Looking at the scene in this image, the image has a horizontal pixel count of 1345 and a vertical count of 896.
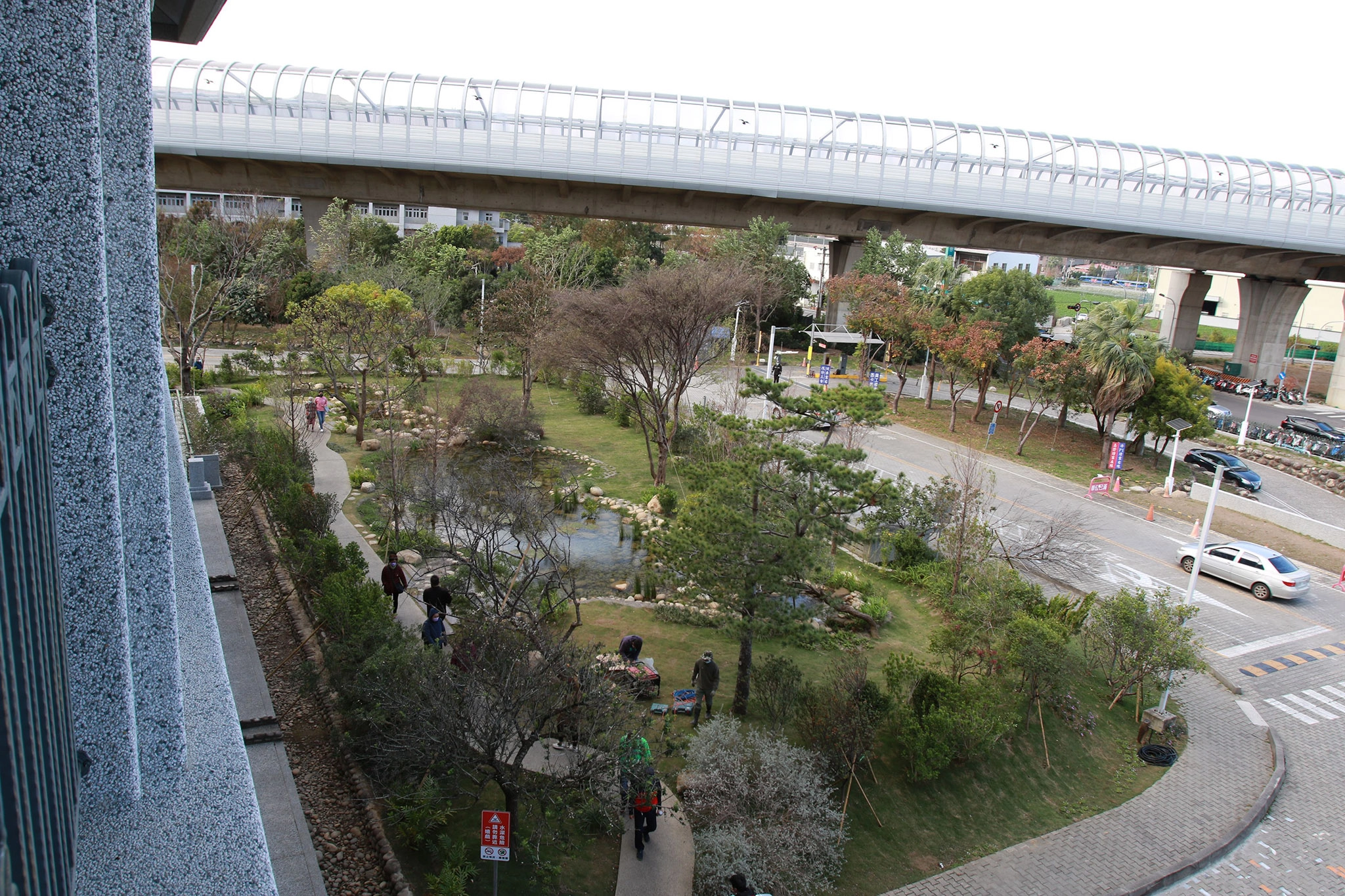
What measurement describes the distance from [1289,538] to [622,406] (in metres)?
17.3

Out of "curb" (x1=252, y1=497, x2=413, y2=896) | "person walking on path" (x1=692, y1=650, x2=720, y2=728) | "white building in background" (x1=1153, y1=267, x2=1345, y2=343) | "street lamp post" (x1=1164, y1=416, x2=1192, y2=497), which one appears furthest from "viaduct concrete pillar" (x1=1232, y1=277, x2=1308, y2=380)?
"curb" (x1=252, y1=497, x2=413, y2=896)

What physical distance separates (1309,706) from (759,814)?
34.2ft

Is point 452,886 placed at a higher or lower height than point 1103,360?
lower

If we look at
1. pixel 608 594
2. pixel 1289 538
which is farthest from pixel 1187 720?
pixel 1289 538

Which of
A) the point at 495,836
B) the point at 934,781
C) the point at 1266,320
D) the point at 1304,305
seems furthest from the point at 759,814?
the point at 1304,305

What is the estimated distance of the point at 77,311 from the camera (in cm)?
367

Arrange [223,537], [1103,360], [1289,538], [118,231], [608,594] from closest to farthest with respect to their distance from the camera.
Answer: [118,231]
[223,537]
[608,594]
[1289,538]
[1103,360]

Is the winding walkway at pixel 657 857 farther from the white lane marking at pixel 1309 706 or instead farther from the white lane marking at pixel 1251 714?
the white lane marking at pixel 1309 706

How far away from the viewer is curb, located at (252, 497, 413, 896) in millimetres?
7525

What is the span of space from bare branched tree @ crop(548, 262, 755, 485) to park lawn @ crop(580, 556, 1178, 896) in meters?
6.92

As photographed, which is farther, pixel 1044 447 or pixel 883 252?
pixel 883 252

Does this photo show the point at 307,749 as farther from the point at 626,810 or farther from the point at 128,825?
the point at 128,825

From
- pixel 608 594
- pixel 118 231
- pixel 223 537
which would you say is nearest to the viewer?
pixel 118 231

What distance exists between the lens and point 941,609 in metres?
15.1
